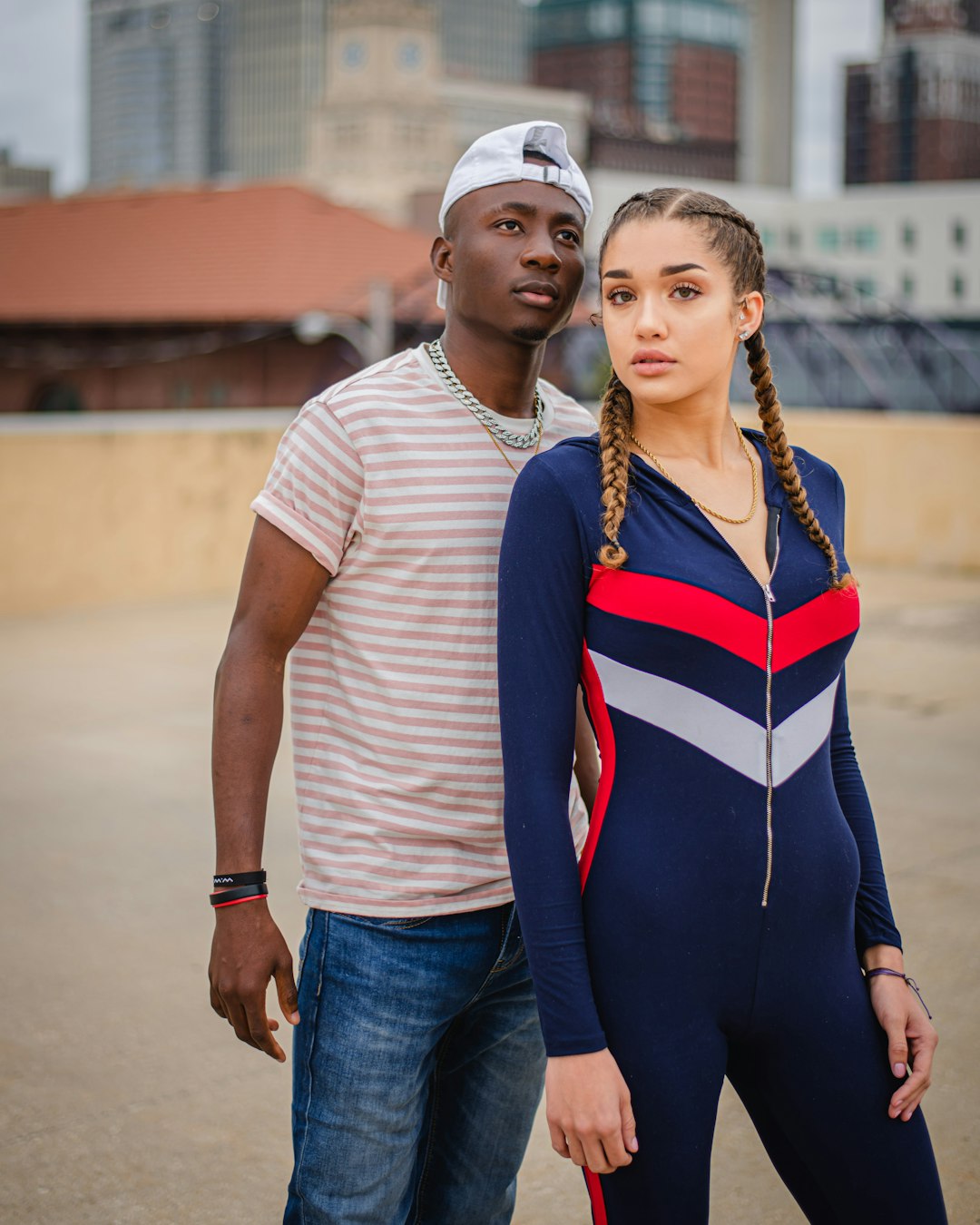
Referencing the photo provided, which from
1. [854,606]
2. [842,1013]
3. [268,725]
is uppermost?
[854,606]

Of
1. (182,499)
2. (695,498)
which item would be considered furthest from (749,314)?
(182,499)

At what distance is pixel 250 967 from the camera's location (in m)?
1.85

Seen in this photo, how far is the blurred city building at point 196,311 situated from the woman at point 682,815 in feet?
97.9

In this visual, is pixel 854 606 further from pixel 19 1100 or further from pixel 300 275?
pixel 300 275

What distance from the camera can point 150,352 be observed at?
3369 centimetres

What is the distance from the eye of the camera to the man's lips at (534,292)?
2.01 meters

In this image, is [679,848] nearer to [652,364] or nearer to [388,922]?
[388,922]

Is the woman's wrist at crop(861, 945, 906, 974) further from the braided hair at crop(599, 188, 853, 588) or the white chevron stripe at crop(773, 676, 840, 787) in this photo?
the braided hair at crop(599, 188, 853, 588)

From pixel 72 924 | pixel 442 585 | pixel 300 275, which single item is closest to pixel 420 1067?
pixel 442 585

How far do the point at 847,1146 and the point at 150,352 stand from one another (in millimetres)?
33614

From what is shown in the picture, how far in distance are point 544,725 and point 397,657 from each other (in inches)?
11.8

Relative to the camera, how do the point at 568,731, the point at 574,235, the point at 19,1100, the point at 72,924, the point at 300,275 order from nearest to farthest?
the point at 568,731 → the point at 574,235 → the point at 19,1100 → the point at 72,924 → the point at 300,275

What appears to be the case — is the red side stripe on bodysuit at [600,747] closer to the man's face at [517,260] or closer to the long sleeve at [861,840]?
the long sleeve at [861,840]

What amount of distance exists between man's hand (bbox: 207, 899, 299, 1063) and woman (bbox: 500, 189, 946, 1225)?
37 centimetres
